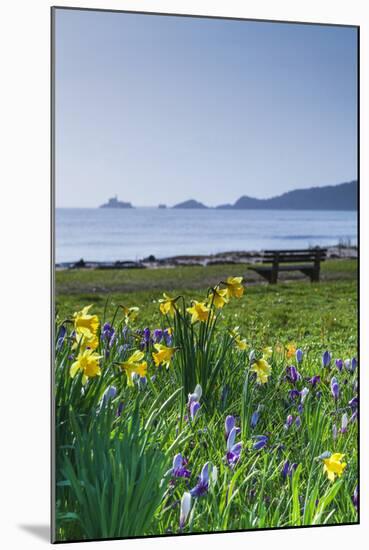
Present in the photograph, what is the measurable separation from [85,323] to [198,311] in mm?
597

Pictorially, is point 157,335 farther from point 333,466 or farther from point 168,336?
point 333,466

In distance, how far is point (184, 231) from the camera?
5.12m

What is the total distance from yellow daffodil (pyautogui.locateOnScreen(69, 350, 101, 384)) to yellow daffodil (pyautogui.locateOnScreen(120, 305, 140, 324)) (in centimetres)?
28

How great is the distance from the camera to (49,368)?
16.3ft

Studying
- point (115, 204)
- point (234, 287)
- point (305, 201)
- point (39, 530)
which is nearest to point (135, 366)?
point (234, 287)

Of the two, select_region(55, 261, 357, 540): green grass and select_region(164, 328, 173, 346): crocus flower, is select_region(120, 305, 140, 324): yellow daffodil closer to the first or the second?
select_region(55, 261, 357, 540): green grass

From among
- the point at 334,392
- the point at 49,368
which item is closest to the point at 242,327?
the point at 334,392

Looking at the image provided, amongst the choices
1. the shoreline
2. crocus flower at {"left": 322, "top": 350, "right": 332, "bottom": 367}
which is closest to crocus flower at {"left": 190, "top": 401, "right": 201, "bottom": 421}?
the shoreline

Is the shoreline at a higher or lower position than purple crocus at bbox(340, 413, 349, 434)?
higher

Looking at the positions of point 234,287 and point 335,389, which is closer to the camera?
point 234,287

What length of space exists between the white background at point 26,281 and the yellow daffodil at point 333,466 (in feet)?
1.21

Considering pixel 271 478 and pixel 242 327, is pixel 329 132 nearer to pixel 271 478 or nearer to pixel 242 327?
pixel 242 327

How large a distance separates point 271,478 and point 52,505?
1.09 meters

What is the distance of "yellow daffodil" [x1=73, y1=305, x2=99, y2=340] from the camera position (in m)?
4.97
